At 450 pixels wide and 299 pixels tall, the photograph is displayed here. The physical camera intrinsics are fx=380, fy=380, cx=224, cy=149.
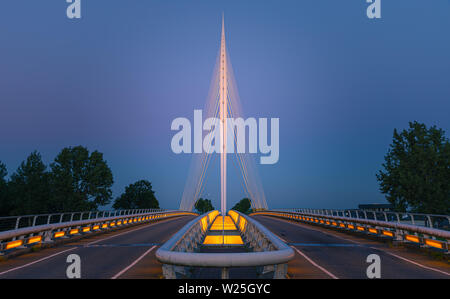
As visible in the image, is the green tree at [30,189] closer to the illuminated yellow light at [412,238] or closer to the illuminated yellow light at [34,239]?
the illuminated yellow light at [34,239]

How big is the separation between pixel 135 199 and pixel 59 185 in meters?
67.5

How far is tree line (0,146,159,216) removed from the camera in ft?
293

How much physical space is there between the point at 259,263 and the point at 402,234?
46.2ft

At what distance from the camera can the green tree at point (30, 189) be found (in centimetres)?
8738

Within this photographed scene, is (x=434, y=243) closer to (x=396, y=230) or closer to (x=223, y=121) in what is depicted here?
(x=396, y=230)

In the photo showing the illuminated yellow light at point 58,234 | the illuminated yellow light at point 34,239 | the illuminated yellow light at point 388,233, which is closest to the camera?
the illuminated yellow light at point 34,239

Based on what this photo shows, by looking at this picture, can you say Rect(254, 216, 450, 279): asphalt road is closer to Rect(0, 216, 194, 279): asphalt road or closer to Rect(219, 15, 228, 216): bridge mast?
Rect(0, 216, 194, 279): asphalt road

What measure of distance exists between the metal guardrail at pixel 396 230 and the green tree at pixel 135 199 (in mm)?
133111

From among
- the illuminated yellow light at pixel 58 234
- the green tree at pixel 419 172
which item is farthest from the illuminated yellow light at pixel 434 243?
the green tree at pixel 419 172

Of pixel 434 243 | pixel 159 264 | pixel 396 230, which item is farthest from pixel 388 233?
pixel 159 264

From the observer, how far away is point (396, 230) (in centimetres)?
1795
